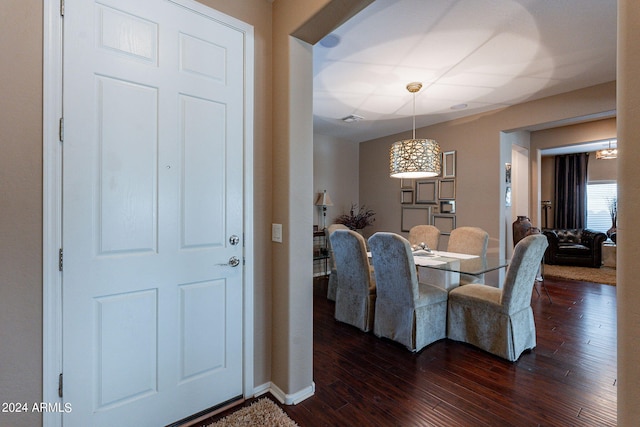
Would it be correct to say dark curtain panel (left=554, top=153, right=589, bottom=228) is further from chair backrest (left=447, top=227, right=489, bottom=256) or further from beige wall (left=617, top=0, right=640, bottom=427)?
beige wall (left=617, top=0, right=640, bottom=427)

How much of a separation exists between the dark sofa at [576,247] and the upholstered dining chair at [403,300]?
17.3 ft

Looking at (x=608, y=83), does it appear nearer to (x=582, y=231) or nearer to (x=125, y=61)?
(x=582, y=231)

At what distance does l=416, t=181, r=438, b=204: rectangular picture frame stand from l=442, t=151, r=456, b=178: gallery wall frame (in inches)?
9.5

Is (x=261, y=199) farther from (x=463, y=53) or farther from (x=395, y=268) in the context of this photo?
(x=463, y=53)

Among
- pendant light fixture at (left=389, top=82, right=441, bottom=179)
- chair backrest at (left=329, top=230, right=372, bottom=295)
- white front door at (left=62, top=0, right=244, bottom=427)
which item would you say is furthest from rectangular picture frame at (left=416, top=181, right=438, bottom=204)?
white front door at (left=62, top=0, right=244, bottom=427)

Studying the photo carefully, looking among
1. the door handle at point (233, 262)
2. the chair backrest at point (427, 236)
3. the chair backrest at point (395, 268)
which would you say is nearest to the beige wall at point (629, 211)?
the door handle at point (233, 262)

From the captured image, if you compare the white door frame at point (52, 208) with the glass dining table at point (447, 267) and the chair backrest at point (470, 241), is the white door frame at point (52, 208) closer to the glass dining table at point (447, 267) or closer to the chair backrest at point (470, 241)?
the glass dining table at point (447, 267)

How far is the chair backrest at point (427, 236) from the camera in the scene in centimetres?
414

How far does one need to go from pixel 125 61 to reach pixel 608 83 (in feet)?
15.4

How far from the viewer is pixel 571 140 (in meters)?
5.25

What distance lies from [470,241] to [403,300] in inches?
61.2

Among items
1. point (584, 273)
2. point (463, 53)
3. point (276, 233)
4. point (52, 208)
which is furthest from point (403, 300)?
point (584, 273)

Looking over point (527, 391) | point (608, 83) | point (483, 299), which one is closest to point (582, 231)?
point (608, 83)

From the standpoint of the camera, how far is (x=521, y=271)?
7.86 ft
